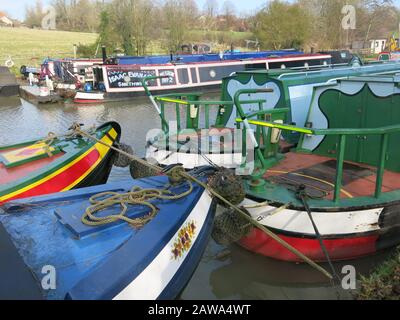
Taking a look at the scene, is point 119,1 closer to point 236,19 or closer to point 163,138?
point 163,138

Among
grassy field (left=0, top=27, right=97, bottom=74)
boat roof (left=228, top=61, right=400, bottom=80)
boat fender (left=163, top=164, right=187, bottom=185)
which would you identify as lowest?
boat fender (left=163, top=164, right=187, bottom=185)

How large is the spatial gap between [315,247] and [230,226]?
1190 millimetres

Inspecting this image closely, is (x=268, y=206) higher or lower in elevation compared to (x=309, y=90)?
lower

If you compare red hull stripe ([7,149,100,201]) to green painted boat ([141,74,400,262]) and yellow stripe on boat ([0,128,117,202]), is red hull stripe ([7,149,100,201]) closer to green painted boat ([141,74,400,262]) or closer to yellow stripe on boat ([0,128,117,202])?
yellow stripe on boat ([0,128,117,202])

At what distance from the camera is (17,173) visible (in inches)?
246

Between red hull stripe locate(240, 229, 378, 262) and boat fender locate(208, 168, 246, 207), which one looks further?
→ red hull stripe locate(240, 229, 378, 262)

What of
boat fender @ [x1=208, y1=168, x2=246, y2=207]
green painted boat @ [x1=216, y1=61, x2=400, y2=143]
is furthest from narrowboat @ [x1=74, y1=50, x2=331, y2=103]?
boat fender @ [x1=208, y1=168, x2=246, y2=207]

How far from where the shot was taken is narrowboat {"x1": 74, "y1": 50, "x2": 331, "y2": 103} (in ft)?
65.7

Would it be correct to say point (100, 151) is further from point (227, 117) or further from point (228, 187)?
point (228, 187)

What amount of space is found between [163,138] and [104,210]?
11.9 feet

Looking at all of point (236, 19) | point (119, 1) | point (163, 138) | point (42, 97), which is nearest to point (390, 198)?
point (163, 138)

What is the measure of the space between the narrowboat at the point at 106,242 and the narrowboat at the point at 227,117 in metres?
2.06

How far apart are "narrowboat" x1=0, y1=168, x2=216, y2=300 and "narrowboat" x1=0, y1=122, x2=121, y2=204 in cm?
149

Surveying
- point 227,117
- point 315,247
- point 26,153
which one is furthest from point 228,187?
point 227,117
